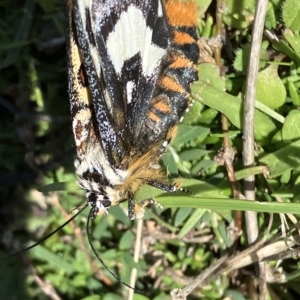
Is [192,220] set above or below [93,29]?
below

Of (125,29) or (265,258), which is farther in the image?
(265,258)

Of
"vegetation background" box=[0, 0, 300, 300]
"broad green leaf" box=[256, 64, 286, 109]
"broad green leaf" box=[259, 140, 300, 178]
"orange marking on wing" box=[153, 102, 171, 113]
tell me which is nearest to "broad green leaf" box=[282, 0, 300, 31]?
"vegetation background" box=[0, 0, 300, 300]

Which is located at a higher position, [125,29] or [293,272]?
[125,29]

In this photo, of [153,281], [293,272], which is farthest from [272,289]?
[153,281]

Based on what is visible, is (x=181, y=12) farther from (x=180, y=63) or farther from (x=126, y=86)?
(x=126, y=86)

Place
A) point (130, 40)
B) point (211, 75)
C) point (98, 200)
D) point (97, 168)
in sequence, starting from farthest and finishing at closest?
point (211, 75) → point (98, 200) → point (97, 168) → point (130, 40)

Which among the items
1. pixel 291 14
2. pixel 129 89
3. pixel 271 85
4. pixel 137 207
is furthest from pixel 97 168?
pixel 291 14

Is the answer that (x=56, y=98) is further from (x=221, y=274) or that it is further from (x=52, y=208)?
(x=221, y=274)
